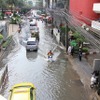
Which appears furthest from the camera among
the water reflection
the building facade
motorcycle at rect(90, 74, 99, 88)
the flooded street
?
the water reflection

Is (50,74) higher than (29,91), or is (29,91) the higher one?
(29,91)

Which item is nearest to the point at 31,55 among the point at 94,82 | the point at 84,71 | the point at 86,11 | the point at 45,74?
the point at 45,74

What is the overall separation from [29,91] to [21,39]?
31368 millimetres

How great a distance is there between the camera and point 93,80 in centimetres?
2186

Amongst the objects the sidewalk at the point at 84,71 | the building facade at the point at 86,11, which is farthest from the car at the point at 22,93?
the building facade at the point at 86,11

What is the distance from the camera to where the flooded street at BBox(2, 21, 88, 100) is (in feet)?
69.9

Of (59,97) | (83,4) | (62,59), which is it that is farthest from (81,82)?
(83,4)

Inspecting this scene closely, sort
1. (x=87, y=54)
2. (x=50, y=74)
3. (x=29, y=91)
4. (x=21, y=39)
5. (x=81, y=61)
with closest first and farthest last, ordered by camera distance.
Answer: (x=29, y=91), (x=50, y=74), (x=81, y=61), (x=87, y=54), (x=21, y=39)

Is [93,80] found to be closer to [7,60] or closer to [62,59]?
[62,59]

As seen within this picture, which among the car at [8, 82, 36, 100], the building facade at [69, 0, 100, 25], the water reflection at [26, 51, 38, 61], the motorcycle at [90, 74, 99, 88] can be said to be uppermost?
the building facade at [69, 0, 100, 25]

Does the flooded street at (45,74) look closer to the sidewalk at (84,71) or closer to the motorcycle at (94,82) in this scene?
the sidewalk at (84,71)

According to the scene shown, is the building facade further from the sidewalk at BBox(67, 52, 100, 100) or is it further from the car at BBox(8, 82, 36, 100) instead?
the car at BBox(8, 82, 36, 100)

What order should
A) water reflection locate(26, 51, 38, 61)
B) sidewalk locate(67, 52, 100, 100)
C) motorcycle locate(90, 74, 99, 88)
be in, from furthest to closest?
water reflection locate(26, 51, 38, 61) → motorcycle locate(90, 74, 99, 88) → sidewalk locate(67, 52, 100, 100)


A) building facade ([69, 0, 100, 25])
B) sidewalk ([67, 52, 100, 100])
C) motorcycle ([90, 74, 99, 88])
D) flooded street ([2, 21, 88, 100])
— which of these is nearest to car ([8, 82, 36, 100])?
flooded street ([2, 21, 88, 100])
